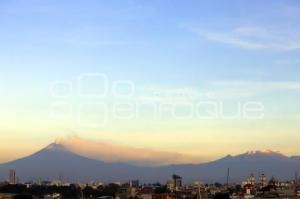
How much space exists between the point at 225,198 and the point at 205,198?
20.0 metres

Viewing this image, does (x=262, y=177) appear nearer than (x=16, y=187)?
No

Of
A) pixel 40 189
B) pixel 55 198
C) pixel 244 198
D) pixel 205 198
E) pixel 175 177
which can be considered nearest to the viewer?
pixel 244 198

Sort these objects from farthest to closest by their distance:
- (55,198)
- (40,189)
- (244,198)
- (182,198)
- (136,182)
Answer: (136,182) → (40,189) → (182,198) → (55,198) → (244,198)

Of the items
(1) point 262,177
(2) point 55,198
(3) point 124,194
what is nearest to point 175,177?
(1) point 262,177

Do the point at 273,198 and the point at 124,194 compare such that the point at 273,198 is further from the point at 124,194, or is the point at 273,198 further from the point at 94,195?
the point at 94,195

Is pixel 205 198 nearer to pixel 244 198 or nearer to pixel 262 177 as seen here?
pixel 244 198

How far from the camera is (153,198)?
65.7 metres

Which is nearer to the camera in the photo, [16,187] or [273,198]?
[273,198]

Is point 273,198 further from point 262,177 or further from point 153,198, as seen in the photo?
point 262,177

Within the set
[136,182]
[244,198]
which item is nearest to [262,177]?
[136,182]

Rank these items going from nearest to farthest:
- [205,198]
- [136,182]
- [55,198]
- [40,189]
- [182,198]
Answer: [55,198]
[205,198]
[182,198]
[40,189]
[136,182]

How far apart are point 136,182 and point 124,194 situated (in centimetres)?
5600

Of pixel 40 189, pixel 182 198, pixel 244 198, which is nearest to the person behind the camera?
pixel 244 198

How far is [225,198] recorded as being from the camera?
5584 centimetres
